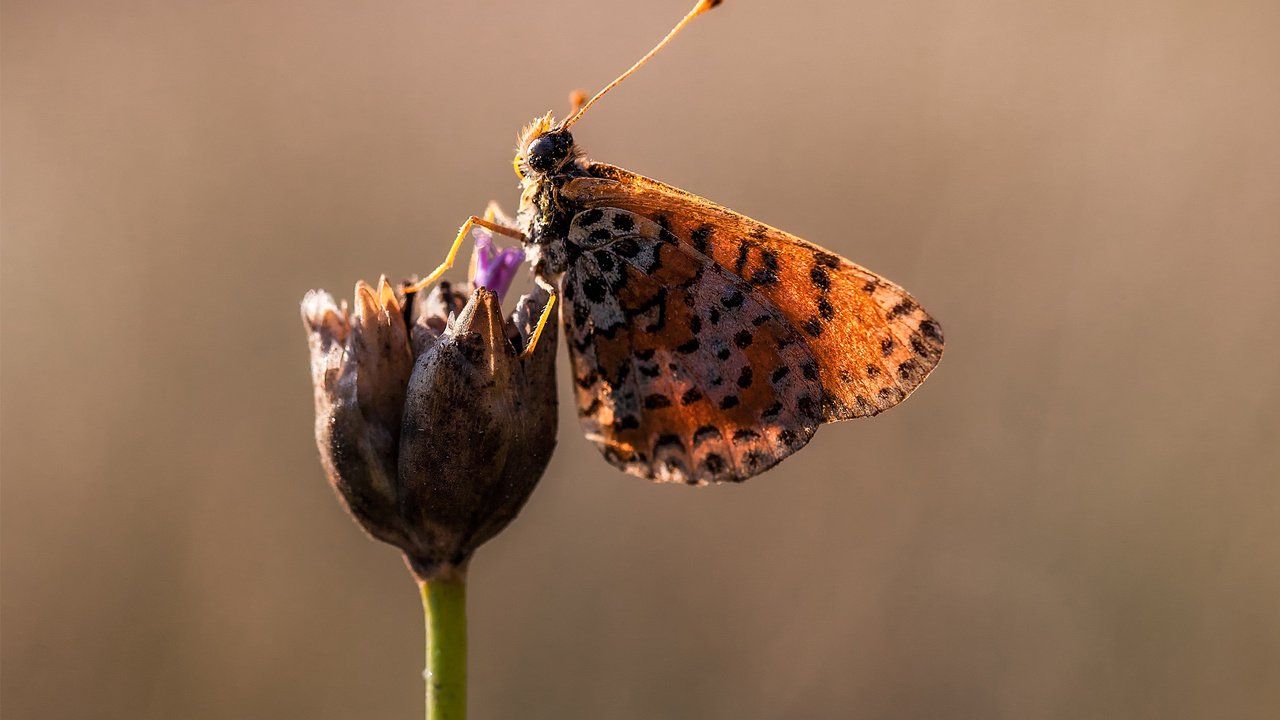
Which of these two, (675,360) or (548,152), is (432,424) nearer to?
(675,360)

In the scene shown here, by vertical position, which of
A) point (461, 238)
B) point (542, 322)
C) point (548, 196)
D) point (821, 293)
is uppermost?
→ point (548, 196)

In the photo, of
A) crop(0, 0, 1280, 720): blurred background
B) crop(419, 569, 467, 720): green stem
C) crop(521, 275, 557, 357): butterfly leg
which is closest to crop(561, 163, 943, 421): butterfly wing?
crop(521, 275, 557, 357): butterfly leg

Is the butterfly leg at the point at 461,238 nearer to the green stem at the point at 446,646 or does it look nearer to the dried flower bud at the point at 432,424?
the dried flower bud at the point at 432,424

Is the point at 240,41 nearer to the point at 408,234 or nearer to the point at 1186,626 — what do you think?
the point at 408,234

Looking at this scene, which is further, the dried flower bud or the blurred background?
the blurred background

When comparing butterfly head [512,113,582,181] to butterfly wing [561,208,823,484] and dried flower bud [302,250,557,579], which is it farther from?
dried flower bud [302,250,557,579]

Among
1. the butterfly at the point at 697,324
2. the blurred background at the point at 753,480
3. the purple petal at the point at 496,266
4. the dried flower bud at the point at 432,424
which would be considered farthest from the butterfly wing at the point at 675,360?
the blurred background at the point at 753,480

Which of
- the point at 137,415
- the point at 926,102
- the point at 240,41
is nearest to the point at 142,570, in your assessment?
the point at 137,415

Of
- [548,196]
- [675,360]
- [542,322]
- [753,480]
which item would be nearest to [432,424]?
[542,322]

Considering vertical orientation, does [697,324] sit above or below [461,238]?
below
